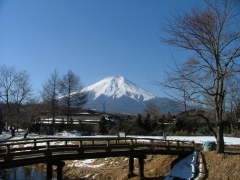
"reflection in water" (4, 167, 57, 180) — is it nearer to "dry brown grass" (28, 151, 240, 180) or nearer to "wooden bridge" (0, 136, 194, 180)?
"dry brown grass" (28, 151, 240, 180)

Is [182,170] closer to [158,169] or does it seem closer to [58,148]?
[158,169]

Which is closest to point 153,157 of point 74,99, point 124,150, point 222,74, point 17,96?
point 124,150

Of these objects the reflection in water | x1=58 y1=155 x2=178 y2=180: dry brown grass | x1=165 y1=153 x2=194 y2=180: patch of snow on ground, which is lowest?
the reflection in water

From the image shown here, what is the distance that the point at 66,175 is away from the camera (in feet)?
80.9

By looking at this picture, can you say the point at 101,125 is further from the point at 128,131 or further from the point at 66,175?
the point at 66,175

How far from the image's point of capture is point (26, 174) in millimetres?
26000

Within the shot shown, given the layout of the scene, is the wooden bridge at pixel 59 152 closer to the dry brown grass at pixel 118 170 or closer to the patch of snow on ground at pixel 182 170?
the dry brown grass at pixel 118 170

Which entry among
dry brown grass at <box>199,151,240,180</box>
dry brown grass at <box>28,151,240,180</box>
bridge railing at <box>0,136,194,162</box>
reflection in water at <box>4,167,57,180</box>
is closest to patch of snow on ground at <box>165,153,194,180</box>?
dry brown grass at <box>28,151,240,180</box>

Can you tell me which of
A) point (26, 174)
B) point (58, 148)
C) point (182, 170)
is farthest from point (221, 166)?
point (26, 174)

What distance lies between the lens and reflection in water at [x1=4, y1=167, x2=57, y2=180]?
24.1 metres

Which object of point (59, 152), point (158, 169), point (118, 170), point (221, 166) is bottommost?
point (118, 170)

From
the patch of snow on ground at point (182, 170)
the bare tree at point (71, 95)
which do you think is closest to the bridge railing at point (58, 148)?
the patch of snow on ground at point (182, 170)

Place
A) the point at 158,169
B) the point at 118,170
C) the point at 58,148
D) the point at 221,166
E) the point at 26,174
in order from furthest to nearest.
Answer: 1. the point at 26,174
2. the point at 118,170
3. the point at 158,169
4. the point at 221,166
5. the point at 58,148

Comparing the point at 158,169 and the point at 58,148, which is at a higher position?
the point at 58,148
